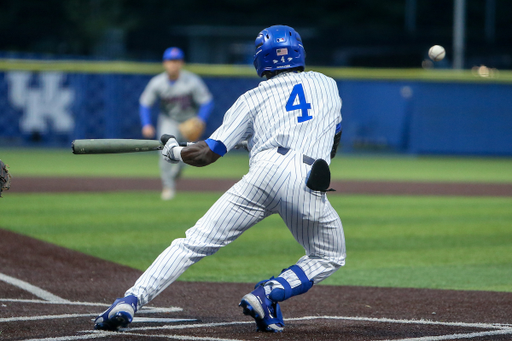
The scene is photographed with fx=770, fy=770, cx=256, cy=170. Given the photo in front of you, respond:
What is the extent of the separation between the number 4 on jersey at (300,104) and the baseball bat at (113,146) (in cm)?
70

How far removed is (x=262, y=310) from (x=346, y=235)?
447 centimetres

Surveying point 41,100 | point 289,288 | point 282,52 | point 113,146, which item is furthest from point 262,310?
point 41,100

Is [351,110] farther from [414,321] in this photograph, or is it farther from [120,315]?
[120,315]

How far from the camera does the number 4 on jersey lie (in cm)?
397

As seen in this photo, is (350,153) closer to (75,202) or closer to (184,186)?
(184,186)

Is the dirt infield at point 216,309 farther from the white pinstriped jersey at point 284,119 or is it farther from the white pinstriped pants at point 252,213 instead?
the white pinstriped jersey at point 284,119

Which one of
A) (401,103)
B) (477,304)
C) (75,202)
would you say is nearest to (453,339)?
(477,304)

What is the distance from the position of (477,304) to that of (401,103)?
17.5 meters

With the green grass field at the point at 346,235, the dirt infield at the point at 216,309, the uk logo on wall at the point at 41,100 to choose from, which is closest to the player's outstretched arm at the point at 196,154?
the dirt infield at the point at 216,309

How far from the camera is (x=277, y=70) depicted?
13.7 ft

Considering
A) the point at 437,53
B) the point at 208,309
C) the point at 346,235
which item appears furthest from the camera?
the point at 346,235

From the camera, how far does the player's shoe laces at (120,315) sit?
12.4 ft

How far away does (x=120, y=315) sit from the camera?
3.77 meters

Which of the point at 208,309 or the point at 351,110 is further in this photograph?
the point at 351,110
